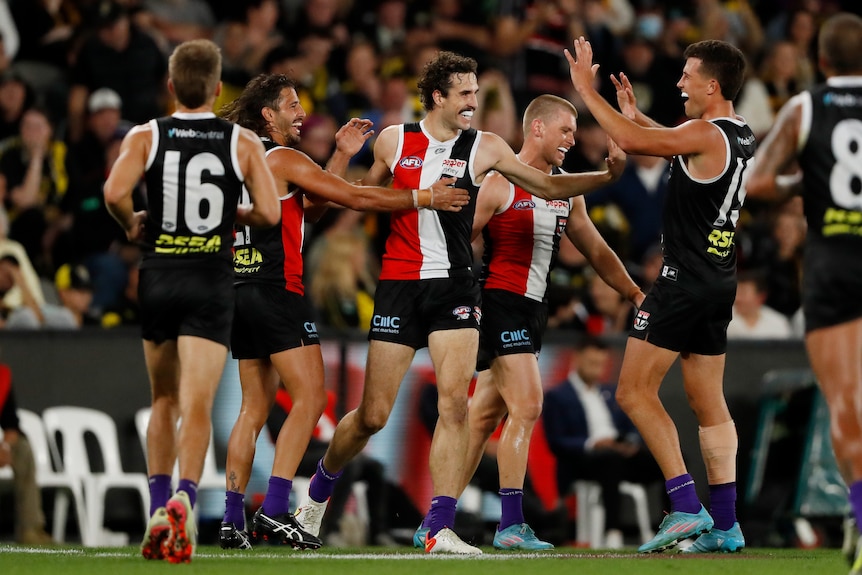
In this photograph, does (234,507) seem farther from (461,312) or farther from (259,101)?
(259,101)

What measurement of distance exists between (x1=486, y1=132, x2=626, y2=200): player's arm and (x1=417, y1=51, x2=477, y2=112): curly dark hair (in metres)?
0.42

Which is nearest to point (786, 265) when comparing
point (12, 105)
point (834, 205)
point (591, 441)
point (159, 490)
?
point (591, 441)

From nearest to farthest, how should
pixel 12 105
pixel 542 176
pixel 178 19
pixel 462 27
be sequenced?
pixel 542 176
pixel 12 105
pixel 178 19
pixel 462 27

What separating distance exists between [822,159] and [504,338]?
3135mm

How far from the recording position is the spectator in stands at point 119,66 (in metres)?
15.1

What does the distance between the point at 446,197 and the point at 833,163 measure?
101 inches

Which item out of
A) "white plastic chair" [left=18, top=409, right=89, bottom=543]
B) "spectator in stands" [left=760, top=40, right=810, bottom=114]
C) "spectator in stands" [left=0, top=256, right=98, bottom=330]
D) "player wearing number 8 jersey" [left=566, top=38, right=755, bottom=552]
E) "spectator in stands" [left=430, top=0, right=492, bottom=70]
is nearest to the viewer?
"player wearing number 8 jersey" [left=566, top=38, right=755, bottom=552]

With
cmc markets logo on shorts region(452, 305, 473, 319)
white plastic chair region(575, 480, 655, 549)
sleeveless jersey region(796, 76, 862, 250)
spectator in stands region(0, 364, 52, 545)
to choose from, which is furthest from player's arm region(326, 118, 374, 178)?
white plastic chair region(575, 480, 655, 549)

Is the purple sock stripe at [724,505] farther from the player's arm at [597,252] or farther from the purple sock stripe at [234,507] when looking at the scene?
the purple sock stripe at [234,507]

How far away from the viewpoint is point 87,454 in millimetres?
12219

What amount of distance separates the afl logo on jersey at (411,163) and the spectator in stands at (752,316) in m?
5.53

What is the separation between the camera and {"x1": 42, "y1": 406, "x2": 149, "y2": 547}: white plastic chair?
39.9 feet

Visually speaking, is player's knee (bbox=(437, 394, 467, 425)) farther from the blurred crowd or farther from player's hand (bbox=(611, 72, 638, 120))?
the blurred crowd

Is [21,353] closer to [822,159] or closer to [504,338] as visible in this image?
[504,338]
